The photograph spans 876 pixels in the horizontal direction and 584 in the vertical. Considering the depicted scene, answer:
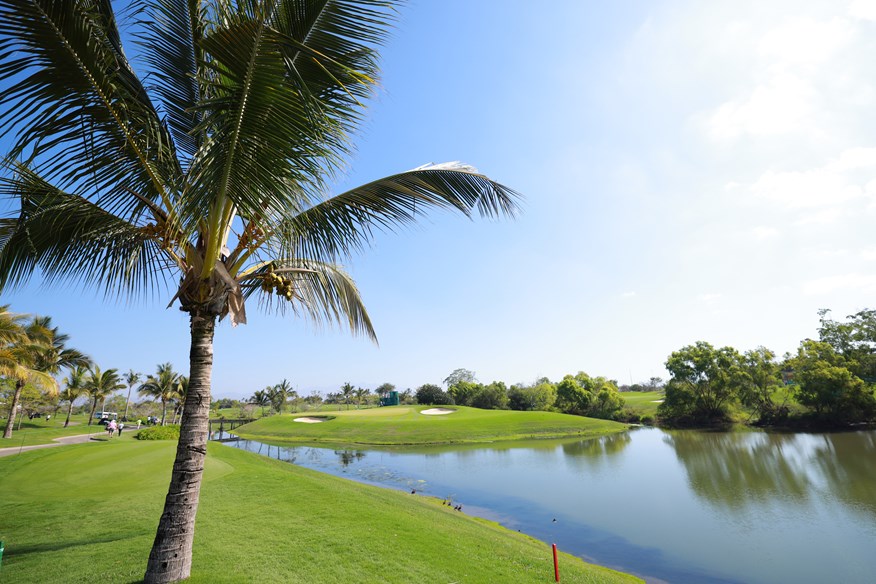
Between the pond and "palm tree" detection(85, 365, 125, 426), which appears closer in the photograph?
the pond

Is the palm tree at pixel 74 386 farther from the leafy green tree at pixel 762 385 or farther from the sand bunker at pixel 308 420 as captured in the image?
the leafy green tree at pixel 762 385

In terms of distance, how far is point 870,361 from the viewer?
1665 inches

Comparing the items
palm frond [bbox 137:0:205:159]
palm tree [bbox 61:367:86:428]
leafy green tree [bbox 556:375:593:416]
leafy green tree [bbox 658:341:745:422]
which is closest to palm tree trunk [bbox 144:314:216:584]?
palm frond [bbox 137:0:205:159]

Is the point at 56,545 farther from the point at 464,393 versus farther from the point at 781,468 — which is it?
the point at 464,393

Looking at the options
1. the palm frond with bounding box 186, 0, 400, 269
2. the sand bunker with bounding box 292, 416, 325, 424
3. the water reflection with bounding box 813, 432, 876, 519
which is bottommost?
the water reflection with bounding box 813, 432, 876, 519

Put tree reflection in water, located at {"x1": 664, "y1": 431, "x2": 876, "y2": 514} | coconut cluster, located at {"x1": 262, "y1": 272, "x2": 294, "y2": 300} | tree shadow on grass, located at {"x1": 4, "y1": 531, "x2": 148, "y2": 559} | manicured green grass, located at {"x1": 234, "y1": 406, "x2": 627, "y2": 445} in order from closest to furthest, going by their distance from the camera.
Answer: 1. coconut cluster, located at {"x1": 262, "y1": 272, "x2": 294, "y2": 300}
2. tree shadow on grass, located at {"x1": 4, "y1": 531, "x2": 148, "y2": 559}
3. tree reflection in water, located at {"x1": 664, "y1": 431, "x2": 876, "y2": 514}
4. manicured green grass, located at {"x1": 234, "y1": 406, "x2": 627, "y2": 445}

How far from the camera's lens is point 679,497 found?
1778 cm

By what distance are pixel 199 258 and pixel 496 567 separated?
7235 millimetres

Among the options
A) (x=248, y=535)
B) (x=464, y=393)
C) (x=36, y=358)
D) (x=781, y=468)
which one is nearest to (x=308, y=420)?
(x=36, y=358)

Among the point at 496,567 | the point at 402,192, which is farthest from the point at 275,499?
the point at 402,192

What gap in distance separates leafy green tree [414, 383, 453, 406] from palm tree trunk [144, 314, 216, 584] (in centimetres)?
6767

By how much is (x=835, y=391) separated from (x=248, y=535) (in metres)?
52.1

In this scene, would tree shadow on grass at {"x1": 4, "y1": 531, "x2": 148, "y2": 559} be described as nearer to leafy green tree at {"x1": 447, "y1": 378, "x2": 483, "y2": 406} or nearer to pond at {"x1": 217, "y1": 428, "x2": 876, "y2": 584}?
pond at {"x1": 217, "y1": 428, "x2": 876, "y2": 584}

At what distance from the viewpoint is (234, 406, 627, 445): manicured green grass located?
39.6 metres
